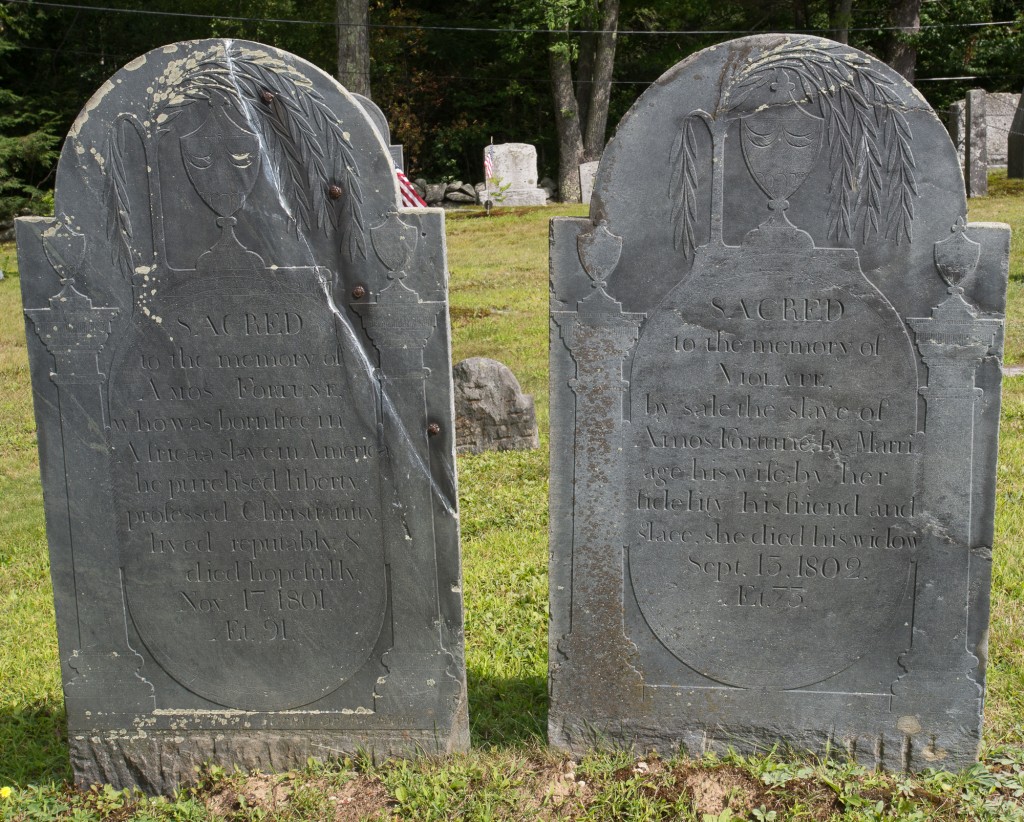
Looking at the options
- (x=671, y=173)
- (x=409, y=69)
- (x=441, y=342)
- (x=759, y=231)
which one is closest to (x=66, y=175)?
(x=441, y=342)

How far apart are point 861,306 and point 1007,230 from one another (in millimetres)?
517

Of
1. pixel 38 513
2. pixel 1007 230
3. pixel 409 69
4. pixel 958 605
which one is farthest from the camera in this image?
pixel 409 69

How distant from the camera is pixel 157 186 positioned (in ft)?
11.1

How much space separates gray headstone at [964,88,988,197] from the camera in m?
17.0

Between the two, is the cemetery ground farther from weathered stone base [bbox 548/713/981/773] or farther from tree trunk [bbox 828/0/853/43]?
tree trunk [bbox 828/0/853/43]

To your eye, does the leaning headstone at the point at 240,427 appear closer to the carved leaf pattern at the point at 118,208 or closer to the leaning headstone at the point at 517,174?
Answer: the carved leaf pattern at the point at 118,208

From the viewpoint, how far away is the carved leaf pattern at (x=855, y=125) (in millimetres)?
3229

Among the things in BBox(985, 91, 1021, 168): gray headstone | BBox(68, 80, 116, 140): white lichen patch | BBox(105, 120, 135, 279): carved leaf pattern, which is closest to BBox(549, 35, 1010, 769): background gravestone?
BBox(105, 120, 135, 279): carved leaf pattern

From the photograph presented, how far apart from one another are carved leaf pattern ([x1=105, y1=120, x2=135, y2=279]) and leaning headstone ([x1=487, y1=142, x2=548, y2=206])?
19.5 m

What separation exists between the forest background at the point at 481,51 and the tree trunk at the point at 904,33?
30mm

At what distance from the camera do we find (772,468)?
346 cm

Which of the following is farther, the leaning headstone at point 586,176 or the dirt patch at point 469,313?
the leaning headstone at point 586,176

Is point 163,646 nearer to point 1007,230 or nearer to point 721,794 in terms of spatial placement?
point 721,794

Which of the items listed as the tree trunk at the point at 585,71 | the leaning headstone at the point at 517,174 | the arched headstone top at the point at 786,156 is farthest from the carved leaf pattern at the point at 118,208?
the tree trunk at the point at 585,71
